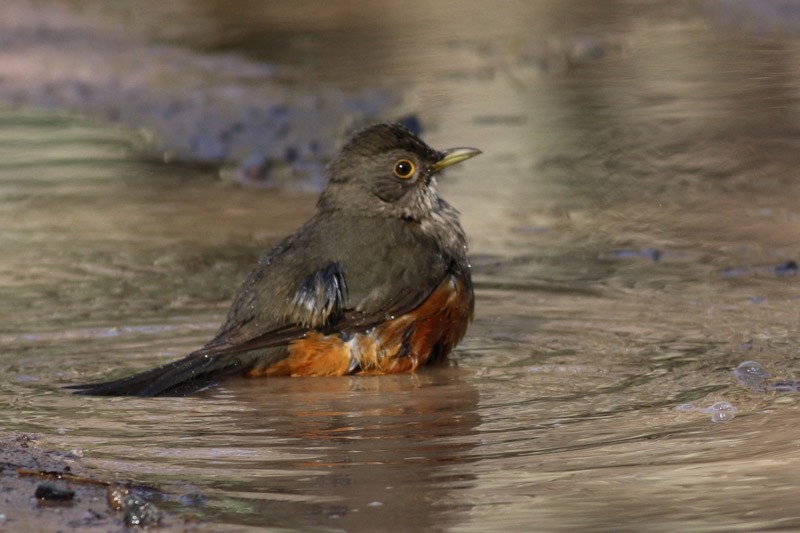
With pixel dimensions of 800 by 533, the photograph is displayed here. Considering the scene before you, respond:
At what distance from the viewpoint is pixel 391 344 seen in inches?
255

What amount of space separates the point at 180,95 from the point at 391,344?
724 cm

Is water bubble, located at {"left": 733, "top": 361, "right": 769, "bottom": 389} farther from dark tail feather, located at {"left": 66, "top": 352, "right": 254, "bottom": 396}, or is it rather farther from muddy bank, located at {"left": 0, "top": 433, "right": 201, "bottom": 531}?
muddy bank, located at {"left": 0, "top": 433, "right": 201, "bottom": 531}

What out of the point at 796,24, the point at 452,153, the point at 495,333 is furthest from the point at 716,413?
the point at 796,24

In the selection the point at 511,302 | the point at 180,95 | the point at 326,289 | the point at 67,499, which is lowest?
the point at 511,302

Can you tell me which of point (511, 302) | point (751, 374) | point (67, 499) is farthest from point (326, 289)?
point (67, 499)

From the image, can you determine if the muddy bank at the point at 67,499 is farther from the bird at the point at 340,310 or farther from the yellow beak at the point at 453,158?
the yellow beak at the point at 453,158

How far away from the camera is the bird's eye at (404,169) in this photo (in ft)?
23.2

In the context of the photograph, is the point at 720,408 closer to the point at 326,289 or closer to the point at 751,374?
the point at 751,374

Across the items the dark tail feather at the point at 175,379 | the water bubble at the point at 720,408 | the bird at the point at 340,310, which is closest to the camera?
the water bubble at the point at 720,408

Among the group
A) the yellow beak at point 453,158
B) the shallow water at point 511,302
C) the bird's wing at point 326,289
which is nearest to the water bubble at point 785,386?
the shallow water at point 511,302

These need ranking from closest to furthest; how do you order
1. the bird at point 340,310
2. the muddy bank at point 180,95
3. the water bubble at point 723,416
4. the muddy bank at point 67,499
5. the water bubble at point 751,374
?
1. the muddy bank at point 67,499
2. the water bubble at point 723,416
3. the water bubble at point 751,374
4. the bird at point 340,310
5. the muddy bank at point 180,95

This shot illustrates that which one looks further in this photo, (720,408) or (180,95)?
(180,95)

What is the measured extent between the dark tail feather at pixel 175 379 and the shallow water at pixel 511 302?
11 cm

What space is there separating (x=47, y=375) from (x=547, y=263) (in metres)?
2.92
